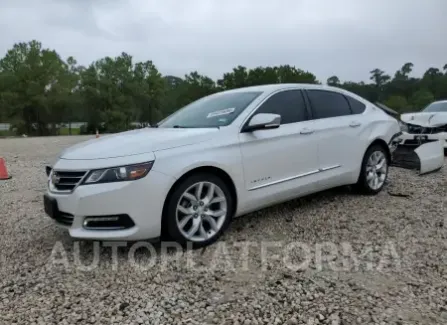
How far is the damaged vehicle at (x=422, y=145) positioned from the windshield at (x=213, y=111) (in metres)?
3.83

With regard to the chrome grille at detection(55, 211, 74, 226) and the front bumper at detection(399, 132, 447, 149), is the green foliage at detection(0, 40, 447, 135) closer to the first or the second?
the front bumper at detection(399, 132, 447, 149)

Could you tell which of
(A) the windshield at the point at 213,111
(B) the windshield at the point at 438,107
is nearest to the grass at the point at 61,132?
(B) the windshield at the point at 438,107

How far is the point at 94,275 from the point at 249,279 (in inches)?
49.2

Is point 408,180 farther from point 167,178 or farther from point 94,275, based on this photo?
point 94,275

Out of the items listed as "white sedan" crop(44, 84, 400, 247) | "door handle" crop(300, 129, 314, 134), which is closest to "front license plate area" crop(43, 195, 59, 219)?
"white sedan" crop(44, 84, 400, 247)

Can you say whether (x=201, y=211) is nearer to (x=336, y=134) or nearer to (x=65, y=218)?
(x=65, y=218)

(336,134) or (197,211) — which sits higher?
(336,134)

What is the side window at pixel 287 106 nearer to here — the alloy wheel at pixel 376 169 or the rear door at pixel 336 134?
the rear door at pixel 336 134

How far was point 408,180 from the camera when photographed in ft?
20.5

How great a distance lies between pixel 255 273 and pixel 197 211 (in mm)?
785

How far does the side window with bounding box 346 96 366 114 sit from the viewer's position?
5.34 m

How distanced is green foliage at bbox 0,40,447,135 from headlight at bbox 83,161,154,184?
5110cm

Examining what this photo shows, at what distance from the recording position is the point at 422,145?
682cm

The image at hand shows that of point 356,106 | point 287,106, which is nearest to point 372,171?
point 356,106
